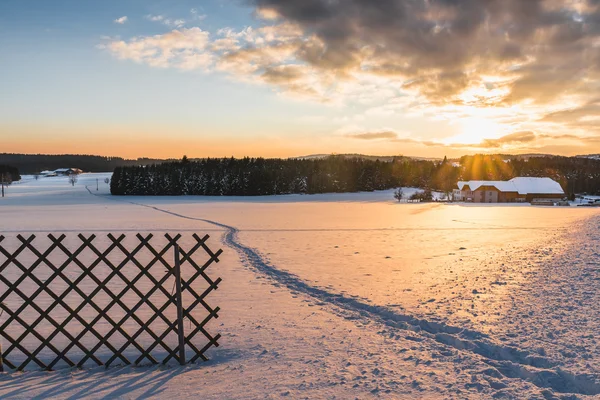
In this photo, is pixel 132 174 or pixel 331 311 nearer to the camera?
pixel 331 311

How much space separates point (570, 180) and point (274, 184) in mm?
105040

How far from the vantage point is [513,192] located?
9175cm

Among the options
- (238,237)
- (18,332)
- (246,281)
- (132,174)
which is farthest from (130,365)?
(132,174)

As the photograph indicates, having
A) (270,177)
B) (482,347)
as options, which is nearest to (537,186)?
(270,177)

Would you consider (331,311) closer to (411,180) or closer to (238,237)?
(238,237)

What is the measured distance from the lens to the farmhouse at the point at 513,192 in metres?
90.1

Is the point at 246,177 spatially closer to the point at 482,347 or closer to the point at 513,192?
the point at 513,192

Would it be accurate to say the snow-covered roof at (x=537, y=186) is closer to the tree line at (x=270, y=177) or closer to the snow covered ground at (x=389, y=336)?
the tree line at (x=270, y=177)

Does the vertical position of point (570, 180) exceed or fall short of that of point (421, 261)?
it exceeds it

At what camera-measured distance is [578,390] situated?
586cm

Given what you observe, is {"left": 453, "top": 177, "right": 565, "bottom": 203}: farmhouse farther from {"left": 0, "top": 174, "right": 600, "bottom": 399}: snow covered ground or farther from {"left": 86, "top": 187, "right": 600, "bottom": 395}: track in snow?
{"left": 86, "top": 187, "right": 600, "bottom": 395}: track in snow

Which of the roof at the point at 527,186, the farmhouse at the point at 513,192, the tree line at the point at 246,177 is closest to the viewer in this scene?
the farmhouse at the point at 513,192

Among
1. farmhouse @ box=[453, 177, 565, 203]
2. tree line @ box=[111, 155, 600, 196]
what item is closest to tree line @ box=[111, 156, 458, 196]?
tree line @ box=[111, 155, 600, 196]

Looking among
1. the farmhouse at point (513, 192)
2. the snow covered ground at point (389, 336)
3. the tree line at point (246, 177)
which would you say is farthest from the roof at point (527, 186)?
the snow covered ground at point (389, 336)
